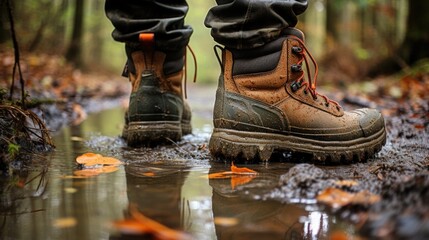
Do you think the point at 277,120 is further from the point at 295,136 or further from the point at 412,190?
the point at 412,190

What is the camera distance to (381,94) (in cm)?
548

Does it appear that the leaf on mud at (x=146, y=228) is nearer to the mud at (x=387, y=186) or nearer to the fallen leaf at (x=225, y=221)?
the fallen leaf at (x=225, y=221)

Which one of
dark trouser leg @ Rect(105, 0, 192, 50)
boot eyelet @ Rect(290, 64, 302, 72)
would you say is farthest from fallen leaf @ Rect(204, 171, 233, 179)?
dark trouser leg @ Rect(105, 0, 192, 50)

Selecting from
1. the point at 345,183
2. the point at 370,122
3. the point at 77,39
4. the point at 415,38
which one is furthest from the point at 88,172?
the point at 77,39

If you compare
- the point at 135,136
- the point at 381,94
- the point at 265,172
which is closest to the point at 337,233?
the point at 265,172

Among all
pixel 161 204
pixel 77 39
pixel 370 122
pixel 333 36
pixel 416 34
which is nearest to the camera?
pixel 161 204

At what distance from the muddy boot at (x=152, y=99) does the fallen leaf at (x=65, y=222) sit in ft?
3.96

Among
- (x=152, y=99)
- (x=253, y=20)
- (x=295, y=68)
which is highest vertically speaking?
(x=253, y=20)

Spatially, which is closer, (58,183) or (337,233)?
(337,233)

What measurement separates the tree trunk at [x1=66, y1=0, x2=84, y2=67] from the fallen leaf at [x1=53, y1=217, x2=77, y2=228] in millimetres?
10621

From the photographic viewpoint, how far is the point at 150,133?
235 cm

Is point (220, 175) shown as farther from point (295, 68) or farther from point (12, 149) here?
point (12, 149)

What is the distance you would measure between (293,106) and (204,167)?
51 cm

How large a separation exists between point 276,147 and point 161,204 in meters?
0.84
